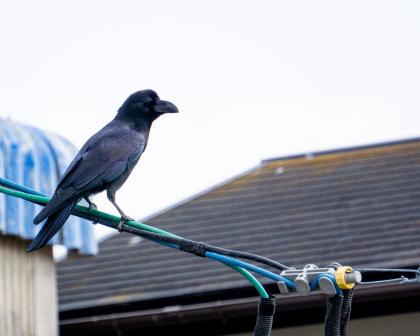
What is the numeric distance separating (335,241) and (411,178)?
1.69 m

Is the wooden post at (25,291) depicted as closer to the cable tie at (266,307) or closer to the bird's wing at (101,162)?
the bird's wing at (101,162)

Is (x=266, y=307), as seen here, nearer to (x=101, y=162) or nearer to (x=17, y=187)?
(x=17, y=187)

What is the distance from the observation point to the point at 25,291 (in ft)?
36.2

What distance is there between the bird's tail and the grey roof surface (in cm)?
582

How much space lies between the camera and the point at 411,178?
551 inches

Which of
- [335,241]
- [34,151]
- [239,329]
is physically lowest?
[239,329]

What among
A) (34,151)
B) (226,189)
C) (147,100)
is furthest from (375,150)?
(147,100)

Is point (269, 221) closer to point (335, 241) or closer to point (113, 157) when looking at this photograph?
point (335, 241)

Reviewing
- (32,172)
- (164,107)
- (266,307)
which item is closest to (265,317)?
(266,307)

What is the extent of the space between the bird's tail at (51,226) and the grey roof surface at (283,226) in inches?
229

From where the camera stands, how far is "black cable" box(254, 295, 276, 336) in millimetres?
5384

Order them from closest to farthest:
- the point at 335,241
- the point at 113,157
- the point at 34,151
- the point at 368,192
Answer: the point at 113,157
the point at 34,151
the point at 335,241
the point at 368,192


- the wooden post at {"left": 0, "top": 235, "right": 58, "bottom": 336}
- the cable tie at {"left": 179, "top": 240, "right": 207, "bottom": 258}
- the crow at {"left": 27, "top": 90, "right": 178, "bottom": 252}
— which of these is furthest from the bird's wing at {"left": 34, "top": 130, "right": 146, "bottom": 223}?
the wooden post at {"left": 0, "top": 235, "right": 58, "bottom": 336}

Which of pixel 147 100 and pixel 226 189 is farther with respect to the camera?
pixel 226 189
